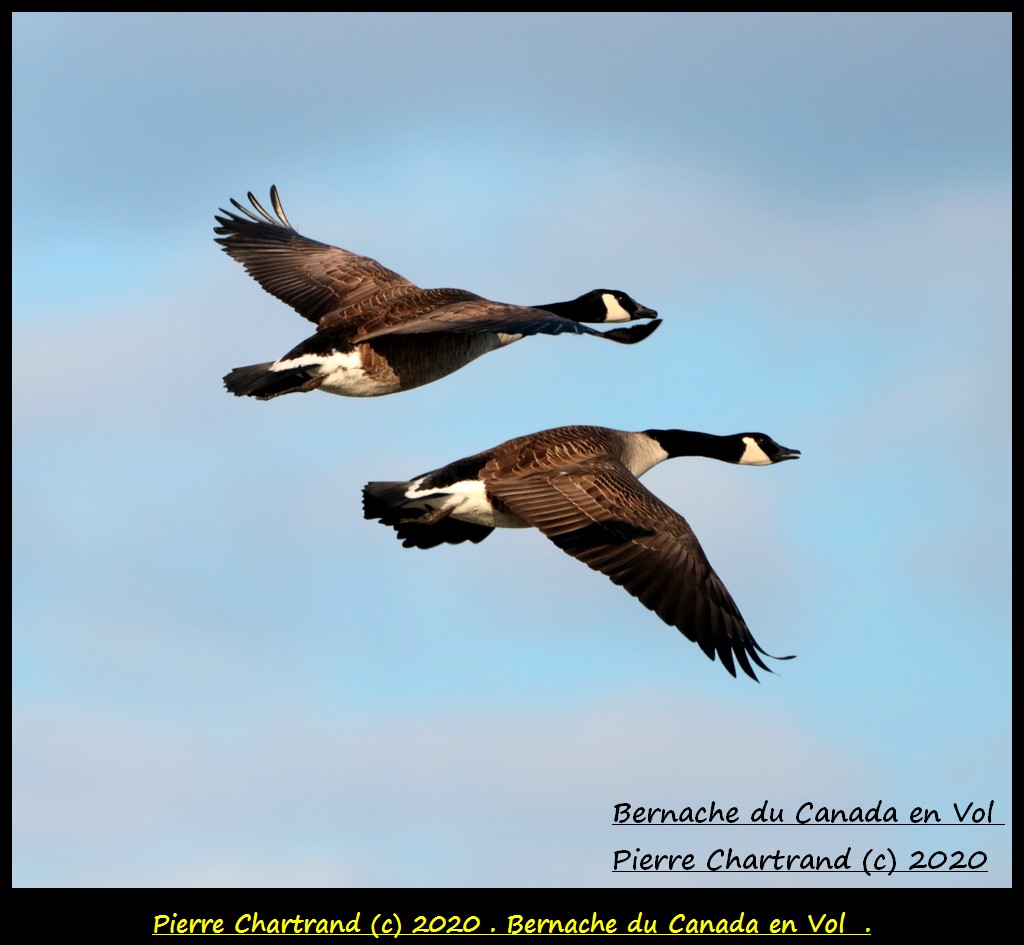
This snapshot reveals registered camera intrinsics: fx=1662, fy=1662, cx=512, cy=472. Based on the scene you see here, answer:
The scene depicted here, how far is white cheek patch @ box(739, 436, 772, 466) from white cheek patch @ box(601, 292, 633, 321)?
1675mm

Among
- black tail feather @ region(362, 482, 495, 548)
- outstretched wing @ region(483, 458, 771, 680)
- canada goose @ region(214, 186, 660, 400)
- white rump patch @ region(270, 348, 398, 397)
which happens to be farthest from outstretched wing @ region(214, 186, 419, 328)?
outstretched wing @ region(483, 458, 771, 680)

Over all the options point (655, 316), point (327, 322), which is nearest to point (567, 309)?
point (655, 316)

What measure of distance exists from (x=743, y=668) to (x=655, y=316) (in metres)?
5.43

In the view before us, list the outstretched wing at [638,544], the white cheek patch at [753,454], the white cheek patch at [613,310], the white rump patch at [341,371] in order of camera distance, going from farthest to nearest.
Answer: the white cheek patch at [613,310], the white cheek patch at [753,454], the white rump patch at [341,371], the outstretched wing at [638,544]

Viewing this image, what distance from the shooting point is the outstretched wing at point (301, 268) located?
16.1 metres

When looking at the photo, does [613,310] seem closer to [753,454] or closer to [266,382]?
[753,454]

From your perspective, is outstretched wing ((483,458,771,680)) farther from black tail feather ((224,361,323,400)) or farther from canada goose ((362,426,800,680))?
black tail feather ((224,361,323,400))

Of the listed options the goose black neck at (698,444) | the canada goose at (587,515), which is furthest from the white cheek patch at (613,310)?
the canada goose at (587,515)

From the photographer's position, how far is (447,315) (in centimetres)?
1372

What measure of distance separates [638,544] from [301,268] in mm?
6256

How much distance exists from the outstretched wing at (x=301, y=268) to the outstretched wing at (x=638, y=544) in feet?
12.5

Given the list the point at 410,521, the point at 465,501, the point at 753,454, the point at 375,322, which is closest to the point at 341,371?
the point at 375,322

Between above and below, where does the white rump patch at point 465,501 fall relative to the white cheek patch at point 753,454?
below

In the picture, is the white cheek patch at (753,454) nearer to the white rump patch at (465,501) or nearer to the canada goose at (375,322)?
the canada goose at (375,322)
